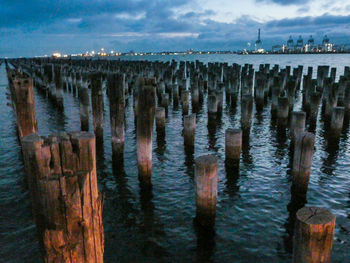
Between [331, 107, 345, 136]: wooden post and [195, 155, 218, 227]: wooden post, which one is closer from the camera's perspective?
[195, 155, 218, 227]: wooden post

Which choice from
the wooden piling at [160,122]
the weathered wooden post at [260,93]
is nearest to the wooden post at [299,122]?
the wooden piling at [160,122]

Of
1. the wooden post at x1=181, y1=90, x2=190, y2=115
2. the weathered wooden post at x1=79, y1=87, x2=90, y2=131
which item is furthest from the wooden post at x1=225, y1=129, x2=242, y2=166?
the wooden post at x1=181, y1=90, x2=190, y2=115

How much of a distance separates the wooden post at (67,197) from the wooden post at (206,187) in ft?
10.1

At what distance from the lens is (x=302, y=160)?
25.7 feet

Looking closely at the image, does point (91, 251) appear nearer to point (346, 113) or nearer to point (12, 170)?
point (12, 170)

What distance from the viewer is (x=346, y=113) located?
51.8 feet

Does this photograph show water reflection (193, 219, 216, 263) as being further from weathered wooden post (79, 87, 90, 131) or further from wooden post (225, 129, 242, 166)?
weathered wooden post (79, 87, 90, 131)

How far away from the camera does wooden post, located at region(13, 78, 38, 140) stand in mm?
8117

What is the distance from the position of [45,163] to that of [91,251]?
3.91ft

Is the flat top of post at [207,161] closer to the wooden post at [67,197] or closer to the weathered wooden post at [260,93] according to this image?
the wooden post at [67,197]

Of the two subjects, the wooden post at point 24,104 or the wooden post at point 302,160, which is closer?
the wooden post at point 302,160

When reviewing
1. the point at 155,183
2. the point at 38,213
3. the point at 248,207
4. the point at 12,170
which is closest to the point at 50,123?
the point at 12,170

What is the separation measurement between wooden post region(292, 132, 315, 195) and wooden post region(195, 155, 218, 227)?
255 centimetres

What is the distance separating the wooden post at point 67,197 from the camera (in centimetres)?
331
